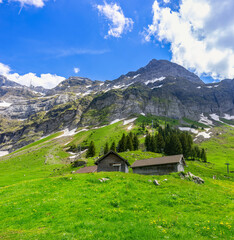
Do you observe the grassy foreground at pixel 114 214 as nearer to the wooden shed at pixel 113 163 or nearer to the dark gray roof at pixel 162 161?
the dark gray roof at pixel 162 161

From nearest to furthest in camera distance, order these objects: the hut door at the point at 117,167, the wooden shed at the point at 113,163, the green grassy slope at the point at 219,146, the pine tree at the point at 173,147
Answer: the hut door at the point at 117,167, the wooden shed at the point at 113,163, the pine tree at the point at 173,147, the green grassy slope at the point at 219,146

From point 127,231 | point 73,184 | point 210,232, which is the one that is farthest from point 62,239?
point 73,184

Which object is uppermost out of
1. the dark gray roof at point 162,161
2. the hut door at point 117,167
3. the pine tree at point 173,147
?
the pine tree at point 173,147

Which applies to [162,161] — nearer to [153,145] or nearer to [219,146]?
[153,145]

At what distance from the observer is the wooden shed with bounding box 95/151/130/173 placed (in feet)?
143

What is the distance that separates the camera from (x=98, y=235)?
10.1 metres

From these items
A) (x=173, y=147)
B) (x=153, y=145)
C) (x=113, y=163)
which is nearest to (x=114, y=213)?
(x=113, y=163)

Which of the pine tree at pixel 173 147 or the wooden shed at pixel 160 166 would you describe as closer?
the wooden shed at pixel 160 166

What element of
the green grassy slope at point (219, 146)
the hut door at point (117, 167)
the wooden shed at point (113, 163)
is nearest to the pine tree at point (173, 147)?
the wooden shed at point (113, 163)

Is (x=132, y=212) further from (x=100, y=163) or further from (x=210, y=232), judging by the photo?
(x=100, y=163)

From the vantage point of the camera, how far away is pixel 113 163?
4412 centimetres

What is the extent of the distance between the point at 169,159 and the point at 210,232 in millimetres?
30474

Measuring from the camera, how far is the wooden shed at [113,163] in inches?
1716

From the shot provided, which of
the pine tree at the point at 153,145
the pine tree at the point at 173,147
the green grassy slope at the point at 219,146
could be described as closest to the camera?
the pine tree at the point at 173,147
